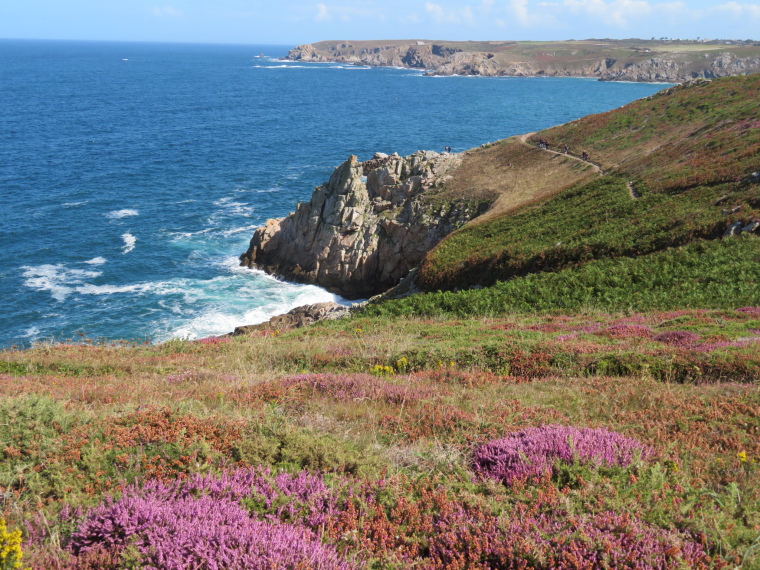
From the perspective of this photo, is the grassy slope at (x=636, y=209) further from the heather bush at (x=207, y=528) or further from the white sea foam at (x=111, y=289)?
the white sea foam at (x=111, y=289)

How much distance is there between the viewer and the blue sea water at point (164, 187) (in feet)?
152

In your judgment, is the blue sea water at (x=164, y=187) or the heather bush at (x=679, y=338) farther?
the blue sea water at (x=164, y=187)

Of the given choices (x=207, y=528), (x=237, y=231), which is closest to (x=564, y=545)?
(x=207, y=528)

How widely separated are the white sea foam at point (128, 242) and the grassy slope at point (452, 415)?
141 ft

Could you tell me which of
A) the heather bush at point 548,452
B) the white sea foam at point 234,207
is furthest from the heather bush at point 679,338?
the white sea foam at point 234,207

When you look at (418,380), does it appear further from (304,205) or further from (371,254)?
(304,205)

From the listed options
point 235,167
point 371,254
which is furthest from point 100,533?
point 235,167

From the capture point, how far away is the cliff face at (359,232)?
2008 inches

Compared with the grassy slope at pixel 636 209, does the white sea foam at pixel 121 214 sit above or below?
below

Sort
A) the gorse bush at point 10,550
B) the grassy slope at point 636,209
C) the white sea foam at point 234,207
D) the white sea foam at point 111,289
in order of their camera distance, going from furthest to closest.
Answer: the white sea foam at point 234,207
the white sea foam at point 111,289
the grassy slope at point 636,209
the gorse bush at point 10,550

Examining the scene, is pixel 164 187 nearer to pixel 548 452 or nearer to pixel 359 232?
pixel 359 232

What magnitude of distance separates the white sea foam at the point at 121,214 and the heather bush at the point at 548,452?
70.2m

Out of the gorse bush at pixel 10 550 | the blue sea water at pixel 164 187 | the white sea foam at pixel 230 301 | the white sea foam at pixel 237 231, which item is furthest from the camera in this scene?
the white sea foam at pixel 237 231

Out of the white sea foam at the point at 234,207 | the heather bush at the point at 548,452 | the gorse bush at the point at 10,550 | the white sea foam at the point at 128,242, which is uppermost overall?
the gorse bush at the point at 10,550
